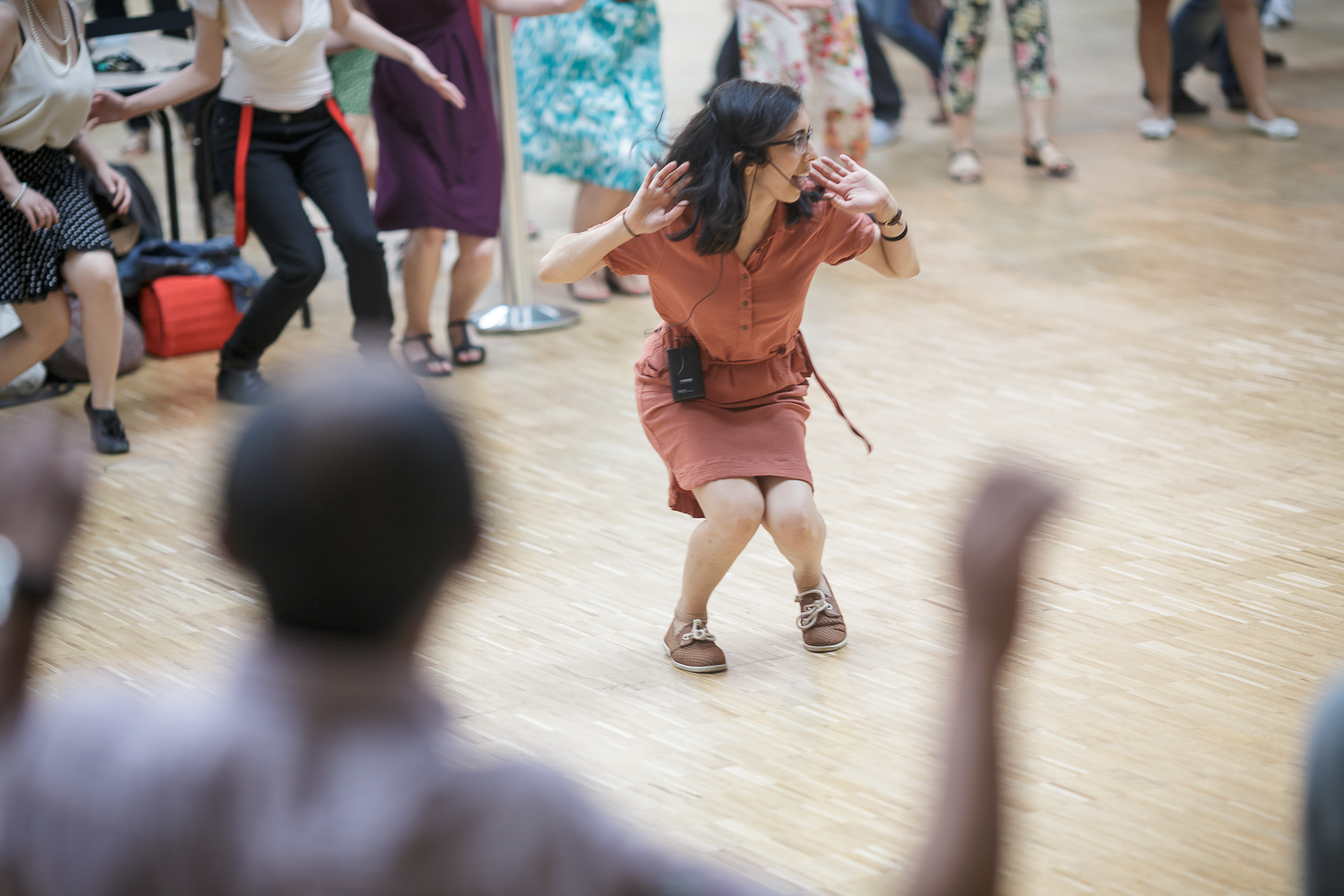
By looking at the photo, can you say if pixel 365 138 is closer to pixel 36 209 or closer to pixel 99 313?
pixel 99 313

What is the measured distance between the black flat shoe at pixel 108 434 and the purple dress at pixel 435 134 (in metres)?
1.11

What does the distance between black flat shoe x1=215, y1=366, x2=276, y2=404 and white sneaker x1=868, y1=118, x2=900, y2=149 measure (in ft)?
12.9

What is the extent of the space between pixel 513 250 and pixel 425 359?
2.22 feet

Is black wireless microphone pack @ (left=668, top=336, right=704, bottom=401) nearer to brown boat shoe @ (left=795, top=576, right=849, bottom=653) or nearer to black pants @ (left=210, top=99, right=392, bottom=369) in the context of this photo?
brown boat shoe @ (left=795, top=576, right=849, bottom=653)

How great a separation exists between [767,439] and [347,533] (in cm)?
188

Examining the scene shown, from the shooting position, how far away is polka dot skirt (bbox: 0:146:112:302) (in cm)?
375

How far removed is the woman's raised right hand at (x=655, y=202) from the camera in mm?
2605

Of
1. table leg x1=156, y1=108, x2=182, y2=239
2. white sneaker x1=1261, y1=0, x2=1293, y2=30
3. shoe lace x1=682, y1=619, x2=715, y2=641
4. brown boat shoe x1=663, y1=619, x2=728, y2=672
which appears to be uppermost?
table leg x1=156, y1=108, x2=182, y2=239

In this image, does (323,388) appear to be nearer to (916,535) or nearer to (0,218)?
(916,535)

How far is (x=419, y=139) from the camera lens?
454 centimetres

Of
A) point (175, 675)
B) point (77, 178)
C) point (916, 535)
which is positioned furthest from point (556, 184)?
point (175, 675)

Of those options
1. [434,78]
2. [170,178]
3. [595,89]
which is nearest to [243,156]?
[434,78]

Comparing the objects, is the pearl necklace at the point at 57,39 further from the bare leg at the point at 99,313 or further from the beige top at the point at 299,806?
the beige top at the point at 299,806

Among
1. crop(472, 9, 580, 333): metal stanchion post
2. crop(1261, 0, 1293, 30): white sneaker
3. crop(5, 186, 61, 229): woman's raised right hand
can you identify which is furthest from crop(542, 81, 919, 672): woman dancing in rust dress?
crop(1261, 0, 1293, 30): white sneaker
